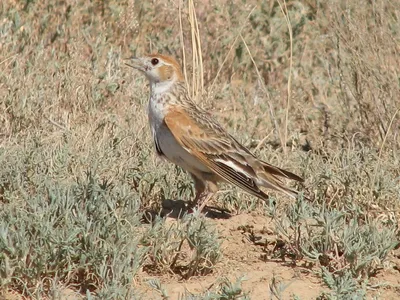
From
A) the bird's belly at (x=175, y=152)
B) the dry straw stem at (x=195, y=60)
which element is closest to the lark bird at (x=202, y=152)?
the bird's belly at (x=175, y=152)

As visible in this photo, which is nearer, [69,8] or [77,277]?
[77,277]

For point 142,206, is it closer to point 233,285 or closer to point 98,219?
point 98,219

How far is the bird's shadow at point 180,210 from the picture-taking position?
7.33 meters

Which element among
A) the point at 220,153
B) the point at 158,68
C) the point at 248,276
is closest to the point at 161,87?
the point at 158,68

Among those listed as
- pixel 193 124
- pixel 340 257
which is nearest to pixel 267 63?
pixel 193 124

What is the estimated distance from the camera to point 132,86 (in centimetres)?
985

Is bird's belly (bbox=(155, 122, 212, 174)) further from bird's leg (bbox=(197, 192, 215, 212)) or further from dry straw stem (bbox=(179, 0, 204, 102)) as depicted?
dry straw stem (bbox=(179, 0, 204, 102))

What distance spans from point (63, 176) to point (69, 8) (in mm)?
3769

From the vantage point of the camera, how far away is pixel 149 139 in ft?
27.6

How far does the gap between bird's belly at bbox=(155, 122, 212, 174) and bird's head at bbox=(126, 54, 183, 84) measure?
0.65 meters

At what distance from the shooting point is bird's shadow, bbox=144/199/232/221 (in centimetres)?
733

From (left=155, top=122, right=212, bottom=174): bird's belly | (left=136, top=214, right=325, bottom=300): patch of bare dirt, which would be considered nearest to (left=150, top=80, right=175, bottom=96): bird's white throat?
(left=155, top=122, right=212, bottom=174): bird's belly

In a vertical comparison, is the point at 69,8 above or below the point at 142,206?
above

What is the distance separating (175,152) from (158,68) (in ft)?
3.03
